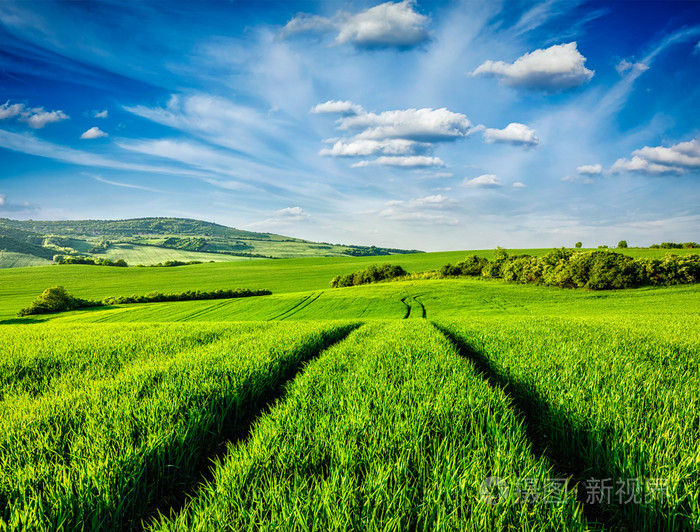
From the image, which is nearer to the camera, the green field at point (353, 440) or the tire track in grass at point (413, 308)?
the green field at point (353, 440)


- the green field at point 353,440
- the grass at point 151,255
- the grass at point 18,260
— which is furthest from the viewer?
the grass at point 151,255

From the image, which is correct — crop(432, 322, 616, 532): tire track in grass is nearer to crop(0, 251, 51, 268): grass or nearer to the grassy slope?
the grassy slope

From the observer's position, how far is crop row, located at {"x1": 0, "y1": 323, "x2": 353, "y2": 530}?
7.84ft

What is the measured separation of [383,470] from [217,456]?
5.64 ft

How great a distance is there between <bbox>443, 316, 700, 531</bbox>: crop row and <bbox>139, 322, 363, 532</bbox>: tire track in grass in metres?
3.50

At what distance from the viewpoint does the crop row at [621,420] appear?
2.37 metres

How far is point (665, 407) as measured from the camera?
3732mm

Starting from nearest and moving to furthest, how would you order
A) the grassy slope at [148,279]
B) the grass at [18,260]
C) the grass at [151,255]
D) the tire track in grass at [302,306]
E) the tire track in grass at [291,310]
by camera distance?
1. the tire track in grass at [291,310]
2. the tire track in grass at [302,306]
3. the grassy slope at [148,279]
4. the grass at [18,260]
5. the grass at [151,255]

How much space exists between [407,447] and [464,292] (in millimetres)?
44298

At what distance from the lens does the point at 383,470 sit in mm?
2514

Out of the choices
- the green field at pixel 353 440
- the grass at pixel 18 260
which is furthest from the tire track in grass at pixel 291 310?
the grass at pixel 18 260

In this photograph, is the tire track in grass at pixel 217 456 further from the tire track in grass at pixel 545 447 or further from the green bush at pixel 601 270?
the green bush at pixel 601 270

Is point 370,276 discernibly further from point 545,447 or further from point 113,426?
point 113,426

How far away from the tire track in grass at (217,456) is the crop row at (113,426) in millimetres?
45
